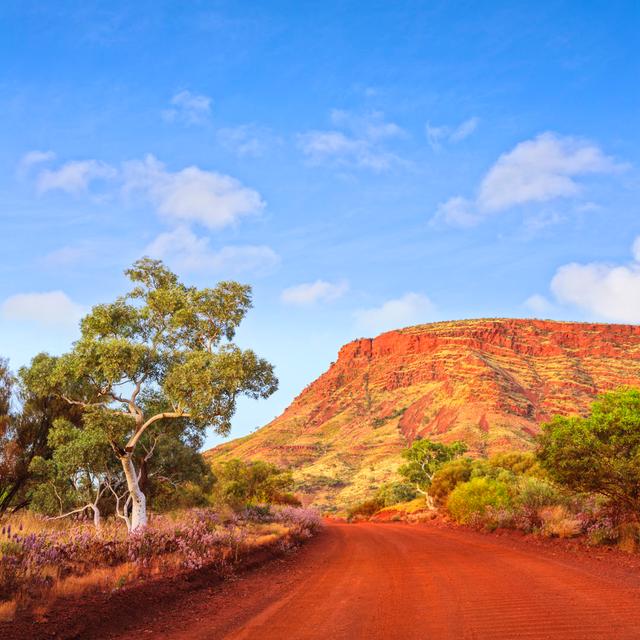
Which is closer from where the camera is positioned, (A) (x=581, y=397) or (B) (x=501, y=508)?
(B) (x=501, y=508)

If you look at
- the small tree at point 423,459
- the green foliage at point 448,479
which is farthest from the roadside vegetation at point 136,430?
the small tree at point 423,459

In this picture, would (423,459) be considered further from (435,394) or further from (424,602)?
(435,394)

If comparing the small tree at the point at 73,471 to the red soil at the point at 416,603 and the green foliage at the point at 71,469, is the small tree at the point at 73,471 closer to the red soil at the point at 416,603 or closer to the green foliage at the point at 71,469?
the green foliage at the point at 71,469

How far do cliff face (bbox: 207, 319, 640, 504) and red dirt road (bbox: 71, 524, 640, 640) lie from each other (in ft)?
204

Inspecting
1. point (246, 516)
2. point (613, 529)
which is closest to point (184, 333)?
point (246, 516)

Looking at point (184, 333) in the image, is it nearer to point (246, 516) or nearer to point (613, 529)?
point (246, 516)

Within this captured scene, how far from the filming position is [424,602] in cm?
827

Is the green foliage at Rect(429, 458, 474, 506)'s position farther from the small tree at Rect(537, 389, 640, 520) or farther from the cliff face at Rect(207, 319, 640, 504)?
the cliff face at Rect(207, 319, 640, 504)

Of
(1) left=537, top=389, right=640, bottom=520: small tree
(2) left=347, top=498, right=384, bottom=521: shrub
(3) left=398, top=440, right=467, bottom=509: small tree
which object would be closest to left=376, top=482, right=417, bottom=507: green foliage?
(2) left=347, top=498, right=384, bottom=521: shrub

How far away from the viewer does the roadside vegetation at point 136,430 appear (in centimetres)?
1202

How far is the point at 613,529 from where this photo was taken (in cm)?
1502

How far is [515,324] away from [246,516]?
503 feet

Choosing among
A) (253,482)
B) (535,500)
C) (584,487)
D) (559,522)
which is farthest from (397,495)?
(584,487)

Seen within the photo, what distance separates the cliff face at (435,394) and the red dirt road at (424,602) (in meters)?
62.2
